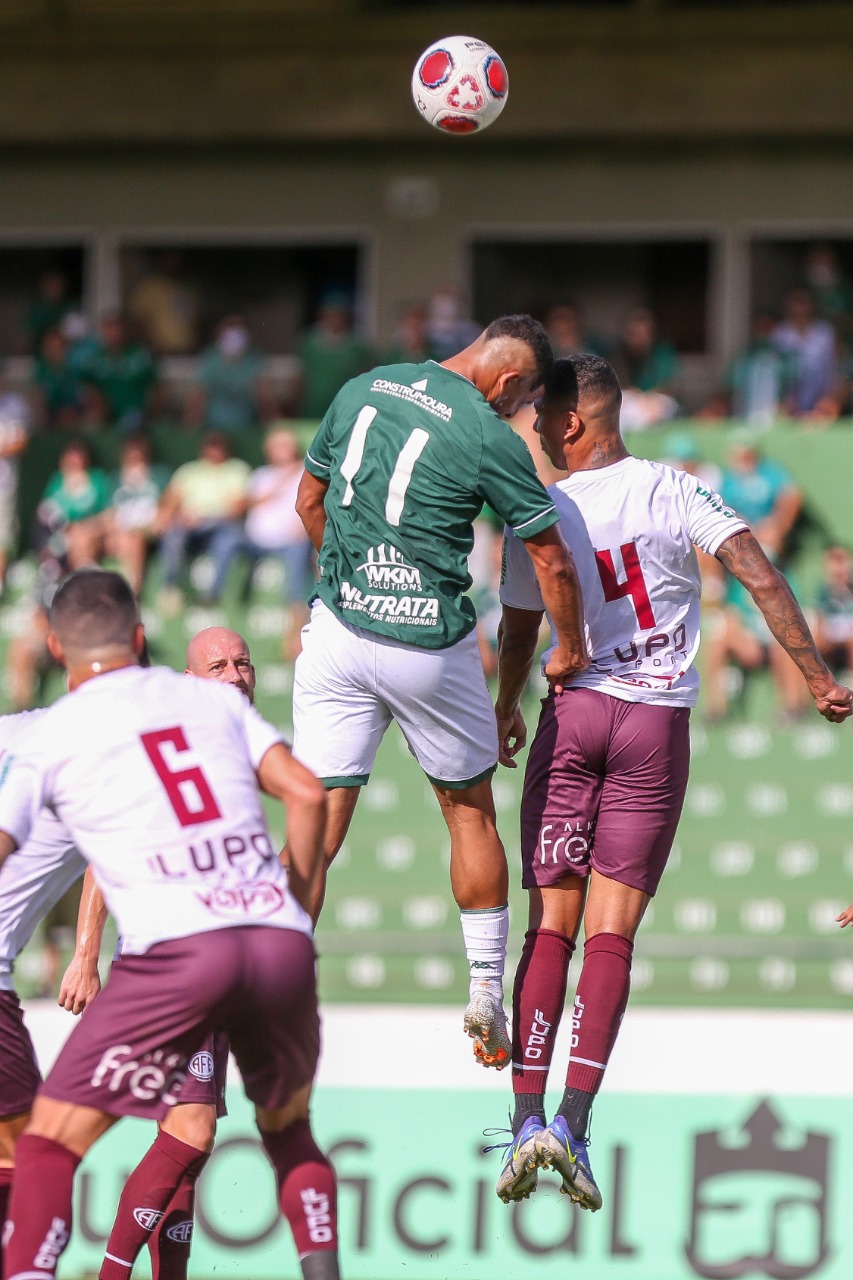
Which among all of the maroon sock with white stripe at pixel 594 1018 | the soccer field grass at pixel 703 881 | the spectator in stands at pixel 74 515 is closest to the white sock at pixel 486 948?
the maroon sock with white stripe at pixel 594 1018

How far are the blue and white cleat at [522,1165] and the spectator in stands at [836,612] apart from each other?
26.0ft

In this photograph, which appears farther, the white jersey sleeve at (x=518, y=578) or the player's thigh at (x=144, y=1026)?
the white jersey sleeve at (x=518, y=578)

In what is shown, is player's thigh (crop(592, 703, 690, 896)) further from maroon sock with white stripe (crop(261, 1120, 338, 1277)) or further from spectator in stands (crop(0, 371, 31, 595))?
spectator in stands (crop(0, 371, 31, 595))

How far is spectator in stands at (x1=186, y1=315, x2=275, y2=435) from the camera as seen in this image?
16.7 meters

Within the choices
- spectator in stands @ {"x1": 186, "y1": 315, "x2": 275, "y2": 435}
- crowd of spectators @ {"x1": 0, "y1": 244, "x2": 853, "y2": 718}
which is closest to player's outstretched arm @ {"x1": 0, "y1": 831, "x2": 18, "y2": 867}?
crowd of spectators @ {"x1": 0, "y1": 244, "x2": 853, "y2": 718}

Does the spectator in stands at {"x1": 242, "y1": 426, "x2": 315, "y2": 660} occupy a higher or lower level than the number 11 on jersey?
lower

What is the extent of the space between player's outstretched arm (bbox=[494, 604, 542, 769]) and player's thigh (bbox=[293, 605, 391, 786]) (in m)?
0.49

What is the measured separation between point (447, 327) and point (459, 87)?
28.7 ft

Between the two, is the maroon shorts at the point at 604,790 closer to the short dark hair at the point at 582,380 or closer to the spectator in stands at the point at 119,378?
the short dark hair at the point at 582,380

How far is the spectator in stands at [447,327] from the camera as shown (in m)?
15.4

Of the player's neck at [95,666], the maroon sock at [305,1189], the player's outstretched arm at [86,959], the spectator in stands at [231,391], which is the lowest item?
the maroon sock at [305,1189]

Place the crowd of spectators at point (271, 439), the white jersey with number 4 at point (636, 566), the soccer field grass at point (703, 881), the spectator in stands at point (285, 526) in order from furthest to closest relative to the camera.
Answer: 1. the spectator in stands at point (285, 526)
2. the crowd of spectators at point (271, 439)
3. the soccer field grass at point (703, 881)
4. the white jersey with number 4 at point (636, 566)

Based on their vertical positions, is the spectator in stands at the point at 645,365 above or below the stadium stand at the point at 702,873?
above

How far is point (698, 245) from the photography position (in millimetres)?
19125
